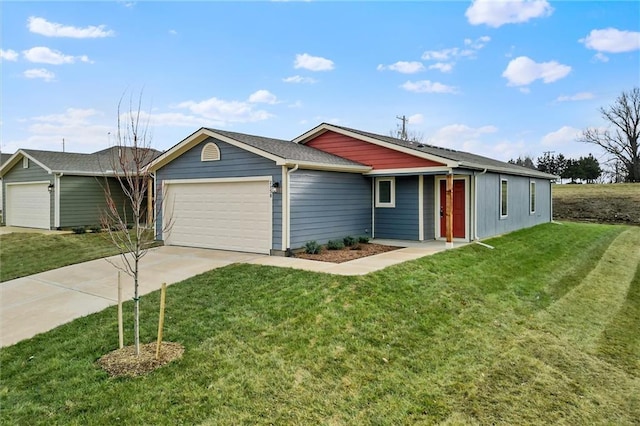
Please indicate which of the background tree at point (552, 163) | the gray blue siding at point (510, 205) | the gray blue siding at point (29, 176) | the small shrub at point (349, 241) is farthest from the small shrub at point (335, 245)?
the background tree at point (552, 163)

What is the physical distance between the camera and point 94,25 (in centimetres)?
1249

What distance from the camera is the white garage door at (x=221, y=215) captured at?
430 inches

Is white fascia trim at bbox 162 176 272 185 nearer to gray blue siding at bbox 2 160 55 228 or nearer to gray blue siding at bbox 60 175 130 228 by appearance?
gray blue siding at bbox 60 175 130 228

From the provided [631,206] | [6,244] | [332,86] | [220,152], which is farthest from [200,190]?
[631,206]

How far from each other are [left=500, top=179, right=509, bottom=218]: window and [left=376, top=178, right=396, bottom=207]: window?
4.60 m

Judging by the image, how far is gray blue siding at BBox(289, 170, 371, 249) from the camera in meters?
10.8

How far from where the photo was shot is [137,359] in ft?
16.2

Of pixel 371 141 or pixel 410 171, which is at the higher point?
pixel 371 141

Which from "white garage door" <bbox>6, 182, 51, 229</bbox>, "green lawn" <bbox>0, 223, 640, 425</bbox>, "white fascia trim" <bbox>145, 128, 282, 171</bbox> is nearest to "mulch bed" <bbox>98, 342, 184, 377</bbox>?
"green lawn" <bbox>0, 223, 640, 425</bbox>

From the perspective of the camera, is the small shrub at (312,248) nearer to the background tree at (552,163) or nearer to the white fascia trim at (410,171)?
the white fascia trim at (410,171)

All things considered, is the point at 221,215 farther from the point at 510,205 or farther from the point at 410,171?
the point at 510,205

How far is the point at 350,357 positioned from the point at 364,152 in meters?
9.32

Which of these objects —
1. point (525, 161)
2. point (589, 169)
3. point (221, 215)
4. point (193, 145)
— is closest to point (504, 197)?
point (221, 215)

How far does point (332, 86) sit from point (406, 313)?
58.4 ft
